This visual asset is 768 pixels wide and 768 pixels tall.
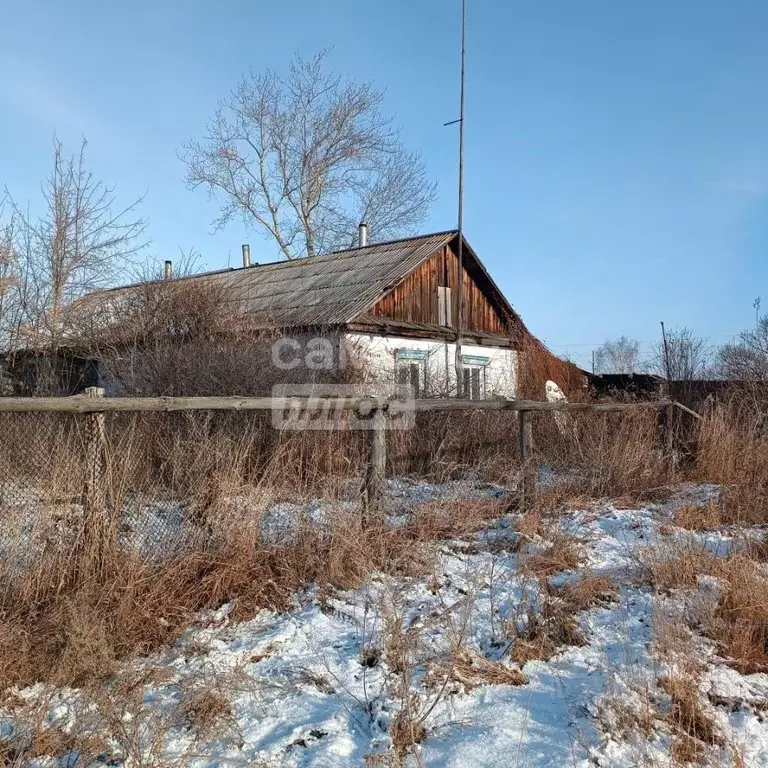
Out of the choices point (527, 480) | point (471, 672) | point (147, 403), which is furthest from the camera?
point (527, 480)

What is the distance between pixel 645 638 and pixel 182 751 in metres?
2.56

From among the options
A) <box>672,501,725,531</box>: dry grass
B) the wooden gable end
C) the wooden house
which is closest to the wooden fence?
<box>672,501,725,531</box>: dry grass

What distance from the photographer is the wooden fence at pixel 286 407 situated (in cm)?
375

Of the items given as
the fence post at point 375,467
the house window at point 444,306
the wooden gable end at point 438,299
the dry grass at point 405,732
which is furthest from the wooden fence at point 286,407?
the house window at point 444,306

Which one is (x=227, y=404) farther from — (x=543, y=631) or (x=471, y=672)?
(x=543, y=631)

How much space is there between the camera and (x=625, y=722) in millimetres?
2707

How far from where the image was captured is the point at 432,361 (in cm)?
1627

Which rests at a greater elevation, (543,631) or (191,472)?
(191,472)

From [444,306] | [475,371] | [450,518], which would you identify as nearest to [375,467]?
[450,518]

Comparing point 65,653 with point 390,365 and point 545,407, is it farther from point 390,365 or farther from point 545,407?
point 390,365

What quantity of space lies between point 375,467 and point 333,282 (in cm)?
1178

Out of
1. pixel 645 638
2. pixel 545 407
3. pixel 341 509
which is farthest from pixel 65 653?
pixel 545 407

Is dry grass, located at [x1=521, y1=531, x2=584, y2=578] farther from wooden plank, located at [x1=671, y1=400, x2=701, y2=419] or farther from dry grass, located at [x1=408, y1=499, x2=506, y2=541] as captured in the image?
wooden plank, located at [x1=671, y1=400, x2=701, y2=419]

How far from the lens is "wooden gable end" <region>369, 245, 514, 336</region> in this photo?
15.3m
